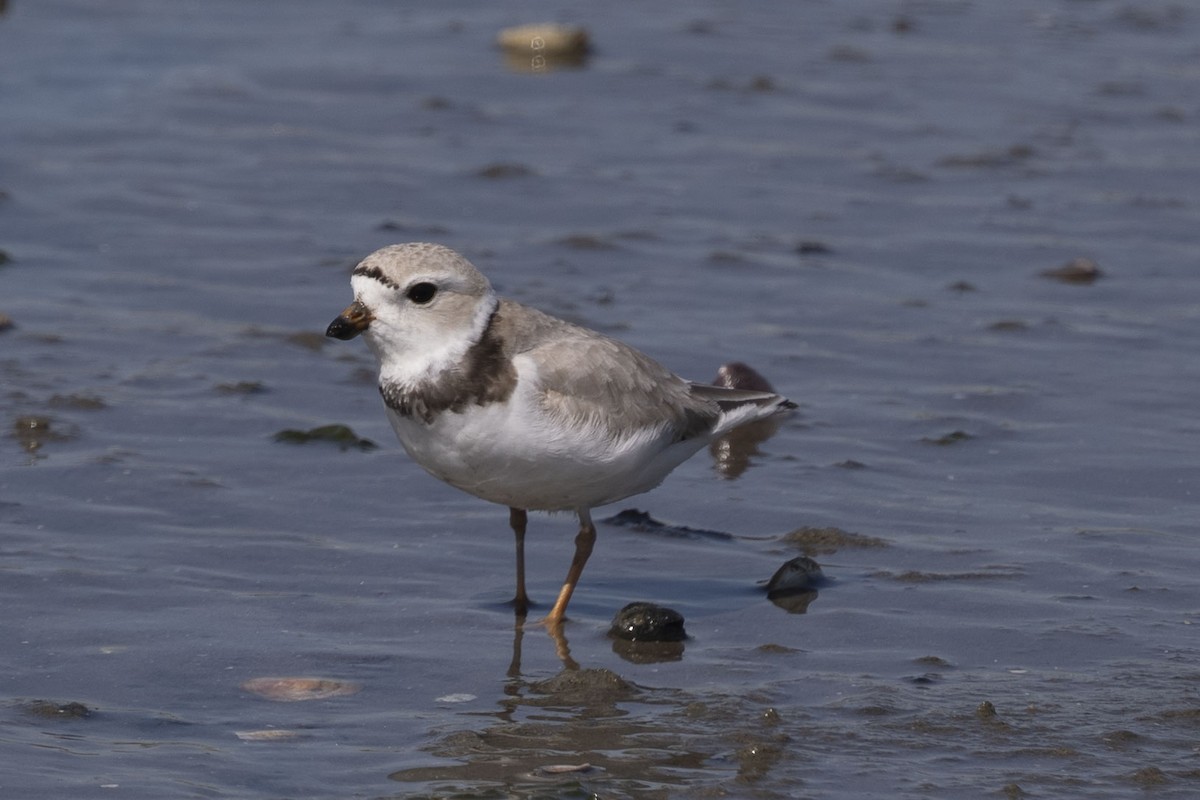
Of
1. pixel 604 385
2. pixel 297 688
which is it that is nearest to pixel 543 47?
pixel 604 385

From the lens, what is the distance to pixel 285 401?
7469mm

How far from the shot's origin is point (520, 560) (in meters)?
5.80

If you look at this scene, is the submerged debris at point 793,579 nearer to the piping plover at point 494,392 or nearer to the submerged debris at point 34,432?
the piping plover at point 494,392

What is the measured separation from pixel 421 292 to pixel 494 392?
0.36 meters

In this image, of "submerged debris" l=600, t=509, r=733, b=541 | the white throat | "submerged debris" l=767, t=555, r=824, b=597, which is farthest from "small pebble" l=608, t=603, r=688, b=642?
the white throat

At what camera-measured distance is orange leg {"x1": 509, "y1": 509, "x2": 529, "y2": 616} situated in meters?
5.79

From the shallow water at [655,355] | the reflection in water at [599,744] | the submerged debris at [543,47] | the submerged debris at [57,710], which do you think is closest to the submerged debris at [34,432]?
the shallow water at [655,355]

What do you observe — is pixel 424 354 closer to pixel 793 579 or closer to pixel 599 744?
pixel 599 744

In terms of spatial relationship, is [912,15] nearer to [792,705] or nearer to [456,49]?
[456,49]

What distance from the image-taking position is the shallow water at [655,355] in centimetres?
485

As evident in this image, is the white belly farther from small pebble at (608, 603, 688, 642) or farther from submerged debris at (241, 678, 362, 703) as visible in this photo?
submerged debris at (241, 678, 362, 703)

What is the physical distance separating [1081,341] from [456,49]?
5.74 meters

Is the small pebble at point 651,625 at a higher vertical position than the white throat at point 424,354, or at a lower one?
lower

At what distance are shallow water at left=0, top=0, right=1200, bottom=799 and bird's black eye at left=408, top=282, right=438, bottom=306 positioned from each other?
1.01 m
